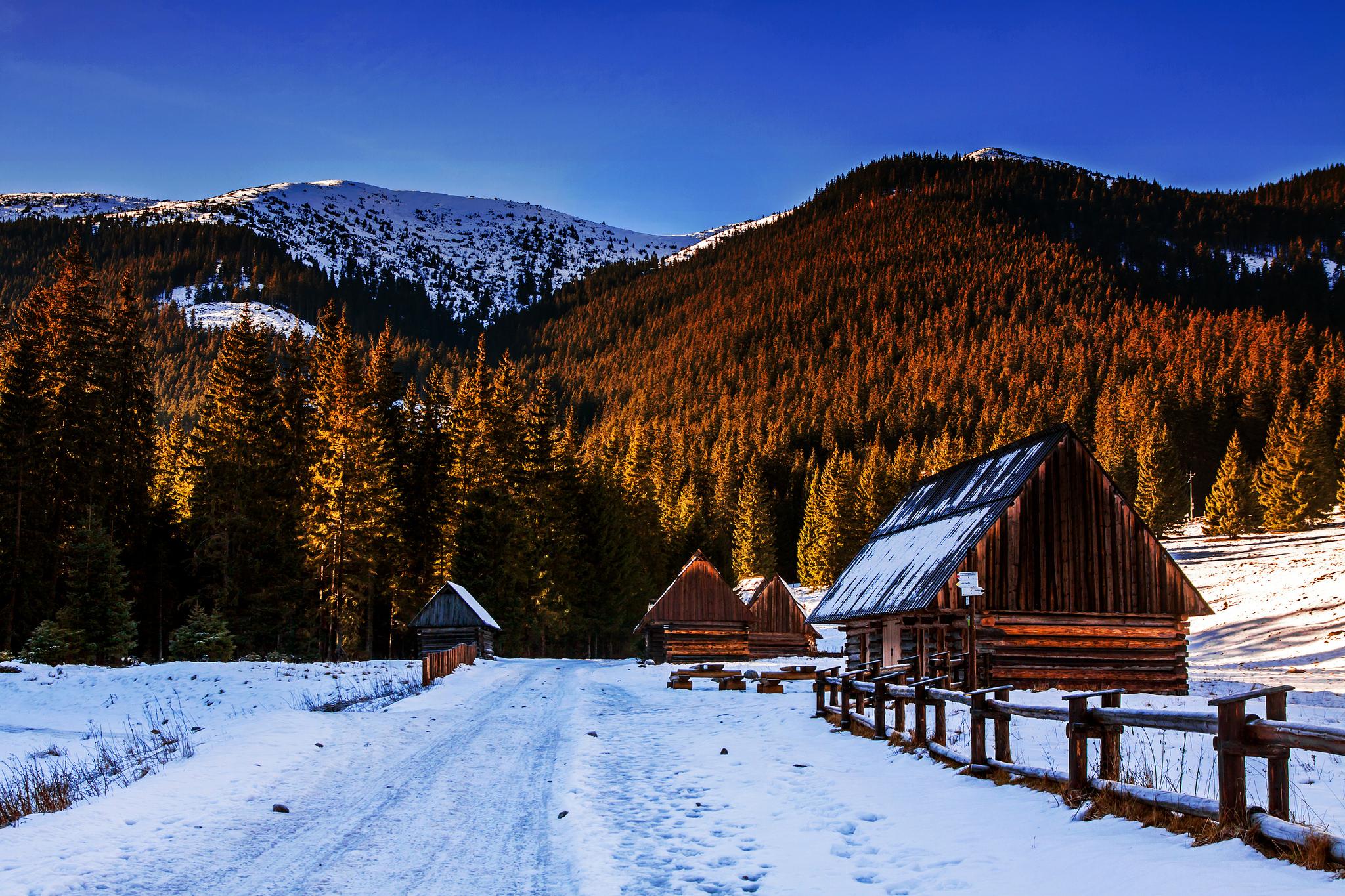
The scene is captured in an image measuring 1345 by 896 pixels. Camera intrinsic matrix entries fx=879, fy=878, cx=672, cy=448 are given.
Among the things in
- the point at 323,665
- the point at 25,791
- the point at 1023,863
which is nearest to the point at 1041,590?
the point at 1023,863

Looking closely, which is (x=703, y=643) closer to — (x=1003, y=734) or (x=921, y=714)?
(x=921, y=714)

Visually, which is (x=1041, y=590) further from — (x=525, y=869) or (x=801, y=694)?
(x=525, y=869)

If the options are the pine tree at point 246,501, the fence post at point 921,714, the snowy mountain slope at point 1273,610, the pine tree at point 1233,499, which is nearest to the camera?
the fence post at point 921,714

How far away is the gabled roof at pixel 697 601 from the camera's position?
1929 inches

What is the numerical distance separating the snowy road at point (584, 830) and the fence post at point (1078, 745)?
1.14ft

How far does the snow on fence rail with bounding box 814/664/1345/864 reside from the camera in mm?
5887

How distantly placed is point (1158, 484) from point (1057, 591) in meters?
72.7

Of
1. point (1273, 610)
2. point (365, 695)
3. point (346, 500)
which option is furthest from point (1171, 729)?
point (1273, 610)

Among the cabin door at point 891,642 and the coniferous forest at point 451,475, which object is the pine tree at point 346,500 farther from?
the cabin door at point 891,642

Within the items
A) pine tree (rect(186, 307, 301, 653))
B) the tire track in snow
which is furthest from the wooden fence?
the tire track in snow

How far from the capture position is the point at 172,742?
46.8 ft

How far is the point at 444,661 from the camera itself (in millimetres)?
32062

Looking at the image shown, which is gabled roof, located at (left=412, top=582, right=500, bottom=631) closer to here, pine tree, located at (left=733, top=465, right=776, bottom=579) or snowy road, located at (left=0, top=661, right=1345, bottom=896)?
snowy road, located at (left=0, top=661, right=1345, bottom=896)

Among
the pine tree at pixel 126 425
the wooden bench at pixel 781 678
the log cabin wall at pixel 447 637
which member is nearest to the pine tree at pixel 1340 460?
the wooden bench at pixel 781 678
